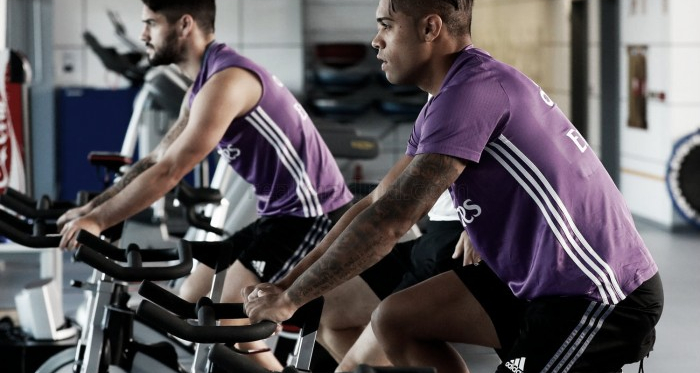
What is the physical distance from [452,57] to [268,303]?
1.92 feet

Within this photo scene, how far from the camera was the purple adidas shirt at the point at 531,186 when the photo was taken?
1803mm

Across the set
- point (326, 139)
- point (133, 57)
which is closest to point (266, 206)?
point (326, 139)

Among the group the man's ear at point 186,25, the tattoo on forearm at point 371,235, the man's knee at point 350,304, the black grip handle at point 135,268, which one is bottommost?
the man's knee at point 350,304

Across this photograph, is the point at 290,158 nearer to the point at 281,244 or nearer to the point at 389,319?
the point at 281,244

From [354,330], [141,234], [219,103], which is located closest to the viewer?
[219,103]

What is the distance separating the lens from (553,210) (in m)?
1.85

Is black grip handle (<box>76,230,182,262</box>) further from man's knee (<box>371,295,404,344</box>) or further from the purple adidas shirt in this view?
the purple adidas shirt

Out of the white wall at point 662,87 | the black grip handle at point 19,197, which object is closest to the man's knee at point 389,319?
the black grip handle at point 19,197

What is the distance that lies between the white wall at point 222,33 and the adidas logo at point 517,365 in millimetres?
6728

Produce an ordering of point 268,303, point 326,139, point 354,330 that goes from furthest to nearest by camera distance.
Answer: point 326,139, point 354,330, point 268,303

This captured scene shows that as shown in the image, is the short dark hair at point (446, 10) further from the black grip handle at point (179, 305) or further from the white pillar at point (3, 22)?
the white pillar at point (3, 22)

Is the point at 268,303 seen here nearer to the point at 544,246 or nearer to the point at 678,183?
the point at 544,246

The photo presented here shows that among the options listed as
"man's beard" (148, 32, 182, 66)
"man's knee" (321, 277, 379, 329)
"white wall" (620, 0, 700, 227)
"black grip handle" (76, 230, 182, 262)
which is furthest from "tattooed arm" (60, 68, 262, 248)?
"white wall" (620, 0, 700, 227)

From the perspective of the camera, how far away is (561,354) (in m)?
1.89
